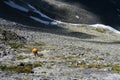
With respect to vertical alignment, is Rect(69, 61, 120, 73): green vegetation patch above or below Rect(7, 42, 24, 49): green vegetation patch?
below

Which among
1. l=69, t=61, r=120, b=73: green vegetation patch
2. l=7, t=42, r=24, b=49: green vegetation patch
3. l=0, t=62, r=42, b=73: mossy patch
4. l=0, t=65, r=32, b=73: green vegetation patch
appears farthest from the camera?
l=7, t=42, r=24, b=49: green vegetation patch

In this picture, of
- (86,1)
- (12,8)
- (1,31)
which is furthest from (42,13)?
(1,31)

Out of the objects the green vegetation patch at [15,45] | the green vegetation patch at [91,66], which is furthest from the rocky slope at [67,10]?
the green vegetation patch at [91,66]

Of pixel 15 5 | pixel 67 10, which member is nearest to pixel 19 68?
pixel 15 5

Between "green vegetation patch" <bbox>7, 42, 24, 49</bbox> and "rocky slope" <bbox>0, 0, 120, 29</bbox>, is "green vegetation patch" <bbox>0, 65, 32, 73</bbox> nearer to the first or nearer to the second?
"green vegetation patch" <bbox>7, 42, 24, 49</bbox>

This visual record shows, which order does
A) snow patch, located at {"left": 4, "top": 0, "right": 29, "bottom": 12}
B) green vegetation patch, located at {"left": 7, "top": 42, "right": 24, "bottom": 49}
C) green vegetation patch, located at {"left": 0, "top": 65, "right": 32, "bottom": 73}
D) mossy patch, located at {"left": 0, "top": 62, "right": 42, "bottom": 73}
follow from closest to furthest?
green vegetation patch, located at {"left": 0, "top": 65, "right": 32, "bottom": 73} → mossy patch, located at {"left": 0, "top": 62, "right": 42, "bottom": 73} → green vegetation patch, located at {"left": 7, "top": 42, "right": 24, "bottom": 49} → snow patch, located at {"left": 4, "top": 0, "right": 29, "bottom": 12}

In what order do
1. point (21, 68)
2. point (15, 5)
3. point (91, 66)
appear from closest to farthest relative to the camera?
point (21, 68), point (91, 66), point (15, 5)

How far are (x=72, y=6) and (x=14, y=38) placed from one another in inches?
3656

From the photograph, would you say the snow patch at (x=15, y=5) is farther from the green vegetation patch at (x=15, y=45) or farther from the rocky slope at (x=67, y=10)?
the green vegetation patch at (x=15, y=45)

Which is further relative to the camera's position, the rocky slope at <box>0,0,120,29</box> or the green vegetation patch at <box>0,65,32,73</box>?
the rocky slope at <box>0,0,120,29</box>

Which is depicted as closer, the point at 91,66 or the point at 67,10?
the point at 91,66

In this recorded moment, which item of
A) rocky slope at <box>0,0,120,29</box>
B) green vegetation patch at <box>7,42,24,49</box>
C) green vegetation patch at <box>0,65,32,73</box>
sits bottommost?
green vegetation patch at <box>0,65,32,73</box>

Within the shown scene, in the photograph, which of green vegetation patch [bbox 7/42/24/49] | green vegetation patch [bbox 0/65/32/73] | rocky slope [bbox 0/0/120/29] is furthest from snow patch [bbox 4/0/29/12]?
green vegetation patch [bbox 0/65/32/73]

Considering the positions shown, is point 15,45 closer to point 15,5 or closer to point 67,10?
point 15,5
